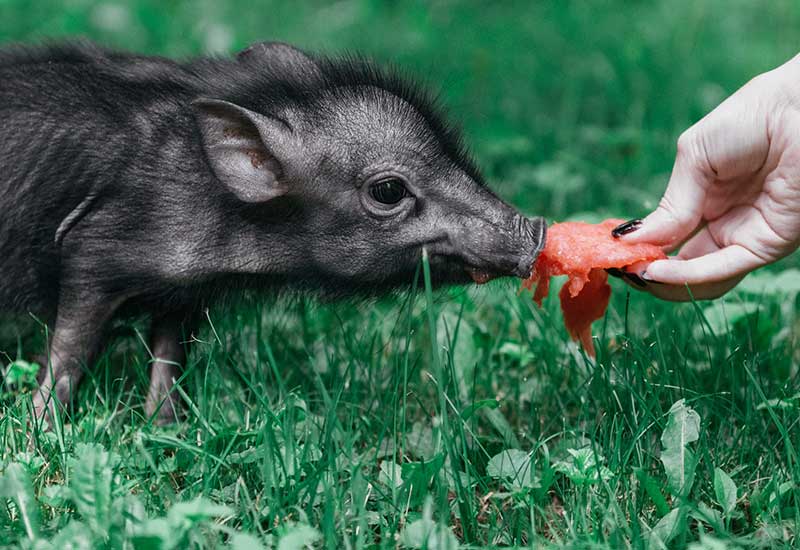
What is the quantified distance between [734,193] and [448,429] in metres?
1.21

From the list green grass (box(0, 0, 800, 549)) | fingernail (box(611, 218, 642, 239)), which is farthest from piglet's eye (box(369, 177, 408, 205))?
fingernail (box(611, 218, 642, 239))

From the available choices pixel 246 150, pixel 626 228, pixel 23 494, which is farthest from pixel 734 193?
pixel 23 494

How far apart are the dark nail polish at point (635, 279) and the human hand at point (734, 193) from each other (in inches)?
0.8

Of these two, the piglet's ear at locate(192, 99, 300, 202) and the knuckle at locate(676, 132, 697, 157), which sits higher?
the knuckle at locate(676, 132, 697, 157)

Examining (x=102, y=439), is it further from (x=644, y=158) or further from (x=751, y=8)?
(x=751, y=8)

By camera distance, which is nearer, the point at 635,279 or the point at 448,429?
the point at 448,429

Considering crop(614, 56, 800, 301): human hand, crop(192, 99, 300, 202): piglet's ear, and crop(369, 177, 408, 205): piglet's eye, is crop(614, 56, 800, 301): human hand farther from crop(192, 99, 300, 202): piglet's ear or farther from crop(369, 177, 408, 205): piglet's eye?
crop(192, 99, 300, 202): piglet's ear

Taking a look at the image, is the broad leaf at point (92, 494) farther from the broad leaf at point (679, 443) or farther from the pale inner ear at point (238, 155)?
the broad leaf at point (679, 443)

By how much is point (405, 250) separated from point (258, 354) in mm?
614

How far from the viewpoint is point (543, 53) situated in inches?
290

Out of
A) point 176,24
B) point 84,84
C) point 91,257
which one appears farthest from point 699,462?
point 176,24

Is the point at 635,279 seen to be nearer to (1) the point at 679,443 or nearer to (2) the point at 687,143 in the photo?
(2) the point at 687,143

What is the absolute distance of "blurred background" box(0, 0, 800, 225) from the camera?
6.07 m

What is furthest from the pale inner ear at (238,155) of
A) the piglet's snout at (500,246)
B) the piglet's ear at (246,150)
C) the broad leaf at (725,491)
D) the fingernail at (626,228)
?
the broad leaf at (725,491)
